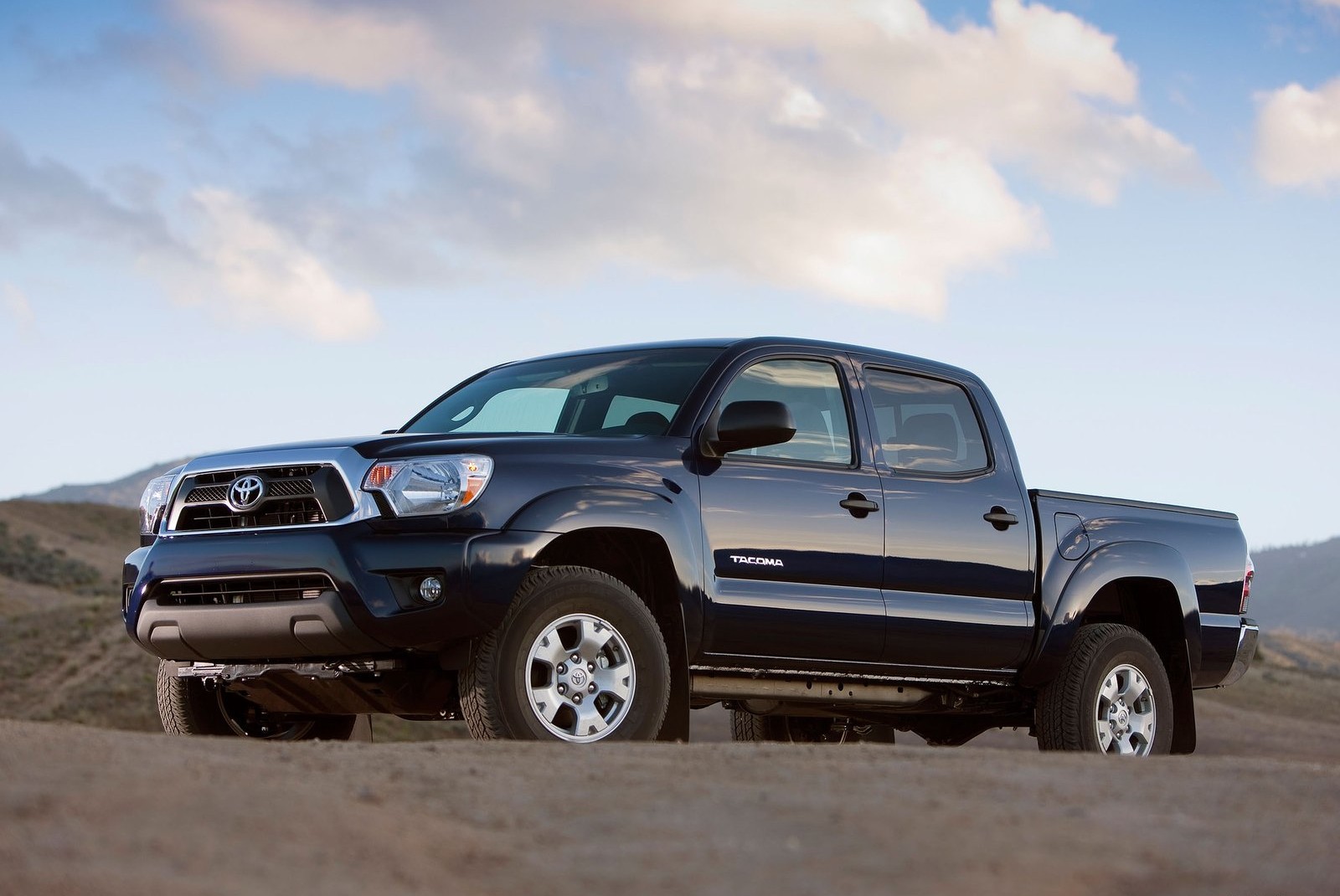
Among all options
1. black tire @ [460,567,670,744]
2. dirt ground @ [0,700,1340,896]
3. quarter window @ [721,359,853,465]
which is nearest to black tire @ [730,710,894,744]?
quarter window @ [721,359,853,465]

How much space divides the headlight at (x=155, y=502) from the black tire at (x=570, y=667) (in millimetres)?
1585

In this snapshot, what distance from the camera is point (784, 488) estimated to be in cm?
741

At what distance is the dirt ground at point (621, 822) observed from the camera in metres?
4.09

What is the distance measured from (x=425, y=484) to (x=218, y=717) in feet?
6.10

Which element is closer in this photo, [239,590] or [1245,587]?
[239,590]

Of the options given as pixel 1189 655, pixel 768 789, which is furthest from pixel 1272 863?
pixel 1189 655

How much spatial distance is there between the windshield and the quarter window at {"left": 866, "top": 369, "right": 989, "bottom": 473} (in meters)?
0.96

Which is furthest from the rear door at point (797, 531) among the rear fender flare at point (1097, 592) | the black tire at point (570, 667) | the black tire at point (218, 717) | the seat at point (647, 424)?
the black tire at point (218, 717)

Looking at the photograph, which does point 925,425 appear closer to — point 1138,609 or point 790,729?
point 1138,609

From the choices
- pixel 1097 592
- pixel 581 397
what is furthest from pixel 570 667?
pixel 1097 592

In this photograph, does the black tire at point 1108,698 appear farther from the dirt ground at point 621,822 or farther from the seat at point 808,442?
the dirt ground at point 621,822

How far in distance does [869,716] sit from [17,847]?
553cm

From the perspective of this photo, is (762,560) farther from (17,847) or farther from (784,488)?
(17,847)

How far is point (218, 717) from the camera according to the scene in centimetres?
769
